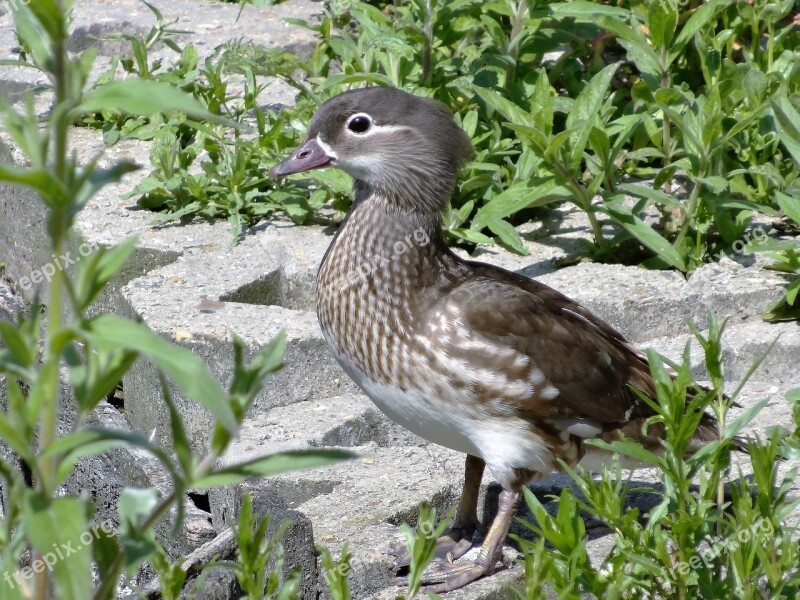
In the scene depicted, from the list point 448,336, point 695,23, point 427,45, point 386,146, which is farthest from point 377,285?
point 695,23

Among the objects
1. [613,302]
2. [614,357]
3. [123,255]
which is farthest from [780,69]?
[123,255]

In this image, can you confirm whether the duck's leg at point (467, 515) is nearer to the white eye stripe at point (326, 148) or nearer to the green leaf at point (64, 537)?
the white eye stripe at point (326, 148)

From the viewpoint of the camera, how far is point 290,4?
21.9 feet

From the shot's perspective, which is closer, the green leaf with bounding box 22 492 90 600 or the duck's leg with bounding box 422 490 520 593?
the green leaf with bounding box 22 492 90 600

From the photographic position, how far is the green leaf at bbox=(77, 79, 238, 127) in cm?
135

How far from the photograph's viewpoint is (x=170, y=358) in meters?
1.31

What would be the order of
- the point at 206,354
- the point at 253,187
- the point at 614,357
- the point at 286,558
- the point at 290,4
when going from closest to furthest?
1. the point at 286,558
2. the point at 614,357
3. the point at 206,354
4. the point at 253,187
5. the point at 290,4

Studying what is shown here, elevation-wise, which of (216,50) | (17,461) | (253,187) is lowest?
(17,461)

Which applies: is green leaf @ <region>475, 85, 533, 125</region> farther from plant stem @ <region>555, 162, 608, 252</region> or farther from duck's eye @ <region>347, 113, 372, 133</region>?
duck's eye @ <region>347, 113, 372, 133</region>

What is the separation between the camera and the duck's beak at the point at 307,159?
3.72 m

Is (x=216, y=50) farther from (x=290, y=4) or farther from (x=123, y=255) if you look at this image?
(x=123, y=255)

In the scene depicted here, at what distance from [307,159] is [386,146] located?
0.24m

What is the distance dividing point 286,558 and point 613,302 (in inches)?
64.2

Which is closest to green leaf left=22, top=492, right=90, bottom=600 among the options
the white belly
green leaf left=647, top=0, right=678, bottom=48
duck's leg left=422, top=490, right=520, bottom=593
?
the white belly
